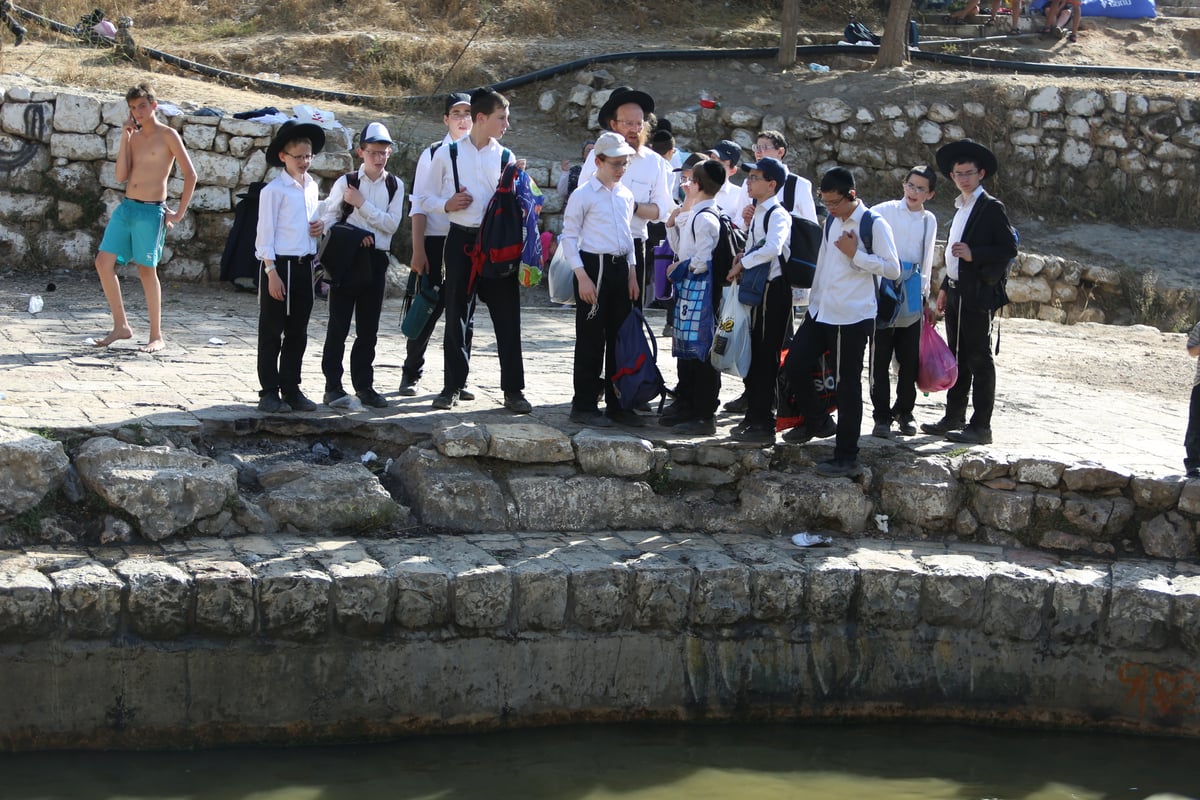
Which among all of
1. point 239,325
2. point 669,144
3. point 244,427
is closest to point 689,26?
point 669,144

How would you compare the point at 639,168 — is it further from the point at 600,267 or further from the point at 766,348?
the point at 766,348

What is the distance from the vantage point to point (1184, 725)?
6523 mm

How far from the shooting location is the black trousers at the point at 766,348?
285 inches

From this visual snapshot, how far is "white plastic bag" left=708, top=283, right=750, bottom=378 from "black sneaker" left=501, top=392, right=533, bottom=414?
1.13m

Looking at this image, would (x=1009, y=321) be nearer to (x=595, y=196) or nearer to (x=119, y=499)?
(x=595, y=196)

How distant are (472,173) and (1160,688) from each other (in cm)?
452

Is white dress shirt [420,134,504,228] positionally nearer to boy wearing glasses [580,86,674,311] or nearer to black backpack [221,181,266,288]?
boy wearing glasses [580,86,674,311]

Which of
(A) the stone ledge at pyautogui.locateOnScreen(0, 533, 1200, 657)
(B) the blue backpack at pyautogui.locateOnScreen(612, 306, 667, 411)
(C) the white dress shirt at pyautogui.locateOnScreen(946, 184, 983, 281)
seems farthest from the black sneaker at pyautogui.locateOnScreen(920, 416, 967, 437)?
(B) the blue backpack at pyautogui.locateOnScreen(612, 306, 667, 411)

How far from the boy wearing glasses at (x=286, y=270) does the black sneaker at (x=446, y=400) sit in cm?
74

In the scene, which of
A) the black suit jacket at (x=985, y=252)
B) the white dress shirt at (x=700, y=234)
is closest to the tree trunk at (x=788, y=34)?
the black suit jacket at (x=985, y=252)

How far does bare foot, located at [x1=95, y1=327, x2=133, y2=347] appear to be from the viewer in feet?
29.5

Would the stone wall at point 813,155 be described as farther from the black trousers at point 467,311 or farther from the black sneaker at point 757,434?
the black sneaker at point 757,434

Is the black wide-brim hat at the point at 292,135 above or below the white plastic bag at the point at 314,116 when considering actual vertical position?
below

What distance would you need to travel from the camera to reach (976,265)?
7500 mm
